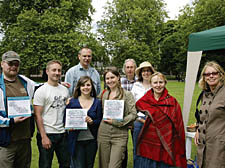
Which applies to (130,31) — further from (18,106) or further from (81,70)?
(18,106)

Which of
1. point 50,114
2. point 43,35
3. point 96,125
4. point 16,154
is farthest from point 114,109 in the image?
point 43,35

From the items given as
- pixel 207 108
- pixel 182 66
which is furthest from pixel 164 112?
pixel 182 66

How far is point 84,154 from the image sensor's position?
11.1 feet

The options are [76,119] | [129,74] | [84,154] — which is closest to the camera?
[76,119]

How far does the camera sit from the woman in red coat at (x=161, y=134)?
10.1 ft

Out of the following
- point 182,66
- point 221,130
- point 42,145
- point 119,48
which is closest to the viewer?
point 221,130

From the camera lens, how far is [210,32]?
450 cm

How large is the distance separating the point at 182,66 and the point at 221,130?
1407 inches

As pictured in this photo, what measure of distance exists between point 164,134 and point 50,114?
171cm

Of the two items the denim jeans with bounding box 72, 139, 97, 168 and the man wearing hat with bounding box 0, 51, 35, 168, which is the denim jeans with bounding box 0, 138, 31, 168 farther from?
the denim jeans with bounding box 72, 139, 97, 168

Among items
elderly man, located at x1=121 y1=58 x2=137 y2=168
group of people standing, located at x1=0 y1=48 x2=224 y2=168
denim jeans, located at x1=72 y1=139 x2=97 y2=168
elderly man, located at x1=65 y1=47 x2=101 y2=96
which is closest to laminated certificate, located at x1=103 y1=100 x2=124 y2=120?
group of people standing, located at x1=0 y1=48 x2=224 y2=168

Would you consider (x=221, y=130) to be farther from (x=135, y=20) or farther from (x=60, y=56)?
(x=135, y=20)

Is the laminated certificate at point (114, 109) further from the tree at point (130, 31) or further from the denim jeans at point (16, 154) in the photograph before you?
the tree at point (130, 31)

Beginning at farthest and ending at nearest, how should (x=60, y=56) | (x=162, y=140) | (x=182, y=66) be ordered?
(x=182, y=66), (x=60, y=56), (x=162, y=140)
